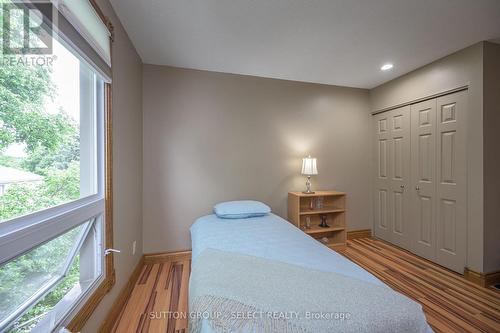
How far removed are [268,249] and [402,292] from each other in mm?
1508

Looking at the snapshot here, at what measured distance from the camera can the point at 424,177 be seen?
98.7 inches

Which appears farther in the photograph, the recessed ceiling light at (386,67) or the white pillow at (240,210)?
the recessed ceiling light at (386,67)

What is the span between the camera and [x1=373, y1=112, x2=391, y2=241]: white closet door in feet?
9.85

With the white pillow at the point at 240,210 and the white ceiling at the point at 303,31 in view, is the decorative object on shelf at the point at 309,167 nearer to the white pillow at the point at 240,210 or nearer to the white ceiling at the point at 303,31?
the white pillow at the point at 240,210

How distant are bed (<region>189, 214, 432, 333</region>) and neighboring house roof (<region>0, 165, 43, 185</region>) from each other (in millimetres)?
912

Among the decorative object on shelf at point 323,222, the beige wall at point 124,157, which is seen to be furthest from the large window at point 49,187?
the decorative object on shelf at point 323,222

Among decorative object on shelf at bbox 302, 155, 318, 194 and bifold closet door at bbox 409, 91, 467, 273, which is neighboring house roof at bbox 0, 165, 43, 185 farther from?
bifold closet door at bbox 409, 91, 467, 273

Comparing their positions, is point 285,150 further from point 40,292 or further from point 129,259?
point 40,292

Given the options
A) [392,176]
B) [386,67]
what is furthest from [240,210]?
[386,67]

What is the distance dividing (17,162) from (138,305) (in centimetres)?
151

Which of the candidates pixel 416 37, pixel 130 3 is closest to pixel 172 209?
pixel 130 3

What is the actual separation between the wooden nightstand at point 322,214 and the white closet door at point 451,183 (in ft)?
3.47

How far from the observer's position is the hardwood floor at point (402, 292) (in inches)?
58.7

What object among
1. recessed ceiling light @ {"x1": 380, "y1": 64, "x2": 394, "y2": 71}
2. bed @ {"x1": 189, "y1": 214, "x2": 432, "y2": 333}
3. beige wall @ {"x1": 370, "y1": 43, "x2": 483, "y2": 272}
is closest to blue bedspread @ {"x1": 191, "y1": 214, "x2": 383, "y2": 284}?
bed @ {"x1": 189, "y1": 214, "x2": 432, "y2": 333}
